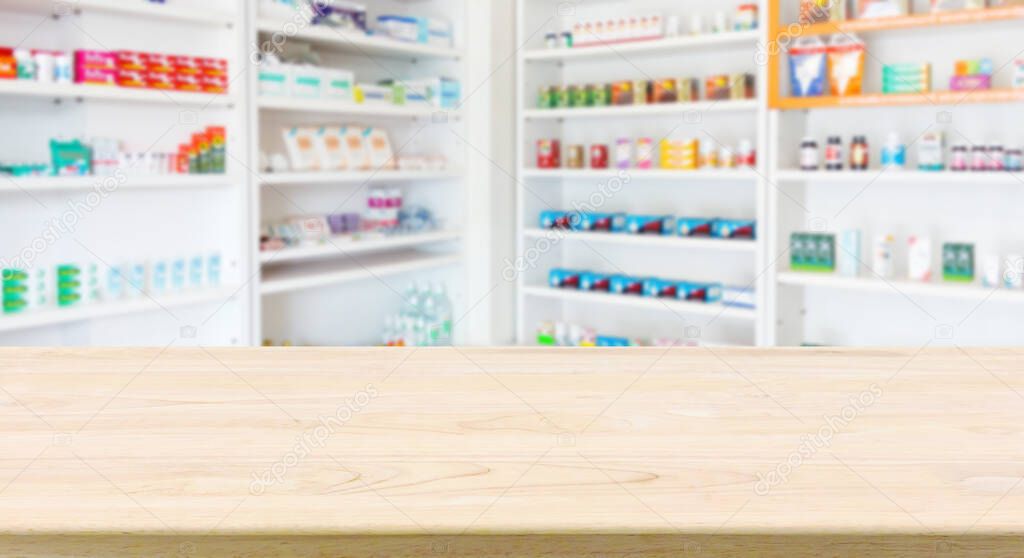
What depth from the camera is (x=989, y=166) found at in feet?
11.4

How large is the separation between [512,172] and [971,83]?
2134mm

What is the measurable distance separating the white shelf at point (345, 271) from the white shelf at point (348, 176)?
37cm

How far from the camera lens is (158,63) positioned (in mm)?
3357

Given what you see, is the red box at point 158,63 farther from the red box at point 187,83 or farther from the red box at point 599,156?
the red box at point 599,156

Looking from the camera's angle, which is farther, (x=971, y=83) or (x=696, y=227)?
(x=696, y=227)

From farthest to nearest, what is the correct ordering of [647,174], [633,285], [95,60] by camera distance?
[633,285], [647,174], [95,60]

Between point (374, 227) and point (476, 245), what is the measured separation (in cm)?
58

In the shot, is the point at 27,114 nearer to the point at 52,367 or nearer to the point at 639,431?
the point at 52,367

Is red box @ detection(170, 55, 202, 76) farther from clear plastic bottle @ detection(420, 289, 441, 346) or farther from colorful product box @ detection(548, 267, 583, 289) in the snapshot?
colorful product box @ detection(548, 267, 583, 289)

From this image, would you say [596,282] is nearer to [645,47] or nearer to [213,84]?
[645,47]

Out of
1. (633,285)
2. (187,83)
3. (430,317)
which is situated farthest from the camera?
(430,317)

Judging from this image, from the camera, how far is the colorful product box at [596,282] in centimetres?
459

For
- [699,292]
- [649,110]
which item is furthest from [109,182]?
[699,292]

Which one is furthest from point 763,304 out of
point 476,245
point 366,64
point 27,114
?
point 27,114
